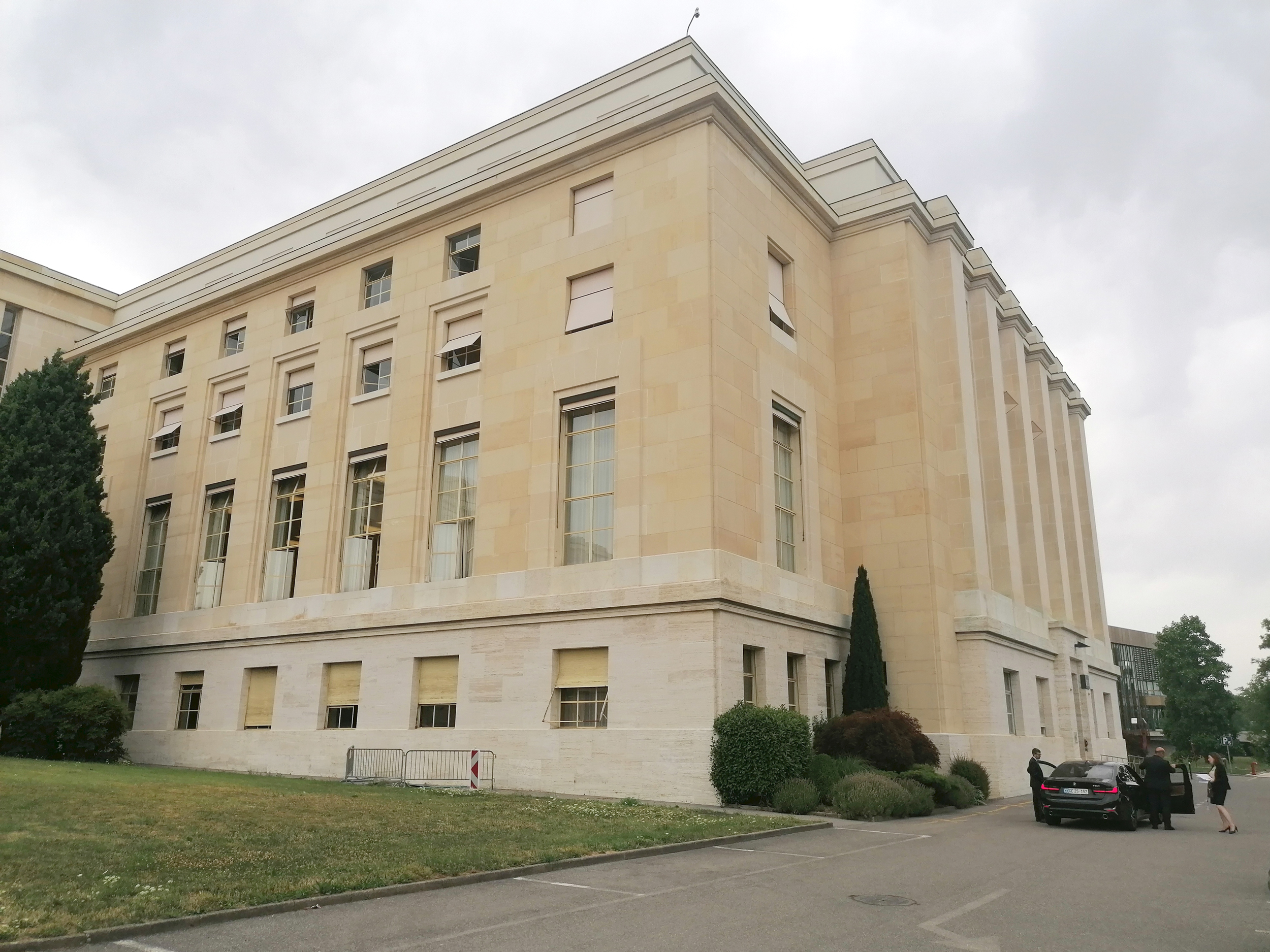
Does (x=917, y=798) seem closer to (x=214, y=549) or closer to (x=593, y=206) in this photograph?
(x=593, y=206)

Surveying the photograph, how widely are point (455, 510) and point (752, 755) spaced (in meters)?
11.7

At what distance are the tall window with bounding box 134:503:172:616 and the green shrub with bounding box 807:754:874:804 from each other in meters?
24.3

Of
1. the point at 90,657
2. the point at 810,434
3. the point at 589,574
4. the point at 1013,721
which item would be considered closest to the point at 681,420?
the point at 589,574

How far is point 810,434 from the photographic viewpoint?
1093 inches

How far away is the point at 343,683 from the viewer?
89.4 feet

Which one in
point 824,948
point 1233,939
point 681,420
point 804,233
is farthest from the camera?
point 804,233

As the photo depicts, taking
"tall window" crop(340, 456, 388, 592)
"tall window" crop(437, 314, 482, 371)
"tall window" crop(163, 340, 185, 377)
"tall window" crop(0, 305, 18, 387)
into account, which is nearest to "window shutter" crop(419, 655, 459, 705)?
"tall window" crop(340, 456, 388, 592)

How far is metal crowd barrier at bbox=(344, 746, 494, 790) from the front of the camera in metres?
23.2

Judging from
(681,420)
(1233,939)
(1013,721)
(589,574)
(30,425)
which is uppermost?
(30,425)

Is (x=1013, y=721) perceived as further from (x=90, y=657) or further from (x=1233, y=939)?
(x=90, y=657)

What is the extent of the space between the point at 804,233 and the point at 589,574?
13.6 meters

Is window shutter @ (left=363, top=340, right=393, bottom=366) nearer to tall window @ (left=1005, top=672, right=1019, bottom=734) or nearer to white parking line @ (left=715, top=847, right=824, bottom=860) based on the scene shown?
white parking line @ (left=715, top=847, right=824, bottom=860)

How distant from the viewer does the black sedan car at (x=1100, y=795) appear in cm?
1847

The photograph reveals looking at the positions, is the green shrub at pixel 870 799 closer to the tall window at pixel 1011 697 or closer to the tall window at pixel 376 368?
the tall window at pixel 1011 697
